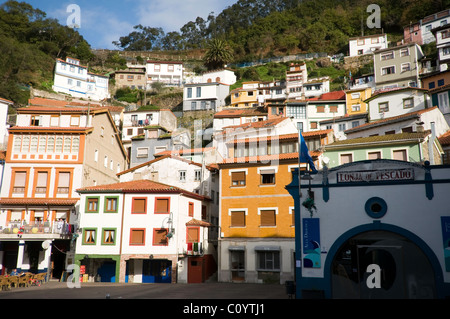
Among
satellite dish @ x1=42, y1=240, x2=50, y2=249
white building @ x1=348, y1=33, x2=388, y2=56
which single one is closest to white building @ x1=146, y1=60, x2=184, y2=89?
white building @ x1=348, y1=33, x2=388, y2=56

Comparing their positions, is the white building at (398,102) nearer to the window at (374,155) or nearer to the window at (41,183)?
the window at (374,155)

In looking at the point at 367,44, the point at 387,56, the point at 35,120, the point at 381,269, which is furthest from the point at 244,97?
the point at 381,269

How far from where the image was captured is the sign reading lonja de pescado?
67.2 ft

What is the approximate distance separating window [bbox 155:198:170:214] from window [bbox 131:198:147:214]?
41.7 inches

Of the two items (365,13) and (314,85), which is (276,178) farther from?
(365,13)

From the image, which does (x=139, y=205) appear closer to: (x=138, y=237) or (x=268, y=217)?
(x=138, y=237)

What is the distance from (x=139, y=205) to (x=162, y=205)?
206 centimetres

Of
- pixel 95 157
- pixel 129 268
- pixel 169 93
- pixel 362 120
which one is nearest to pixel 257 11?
pixel 169 93

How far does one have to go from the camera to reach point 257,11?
15175cm

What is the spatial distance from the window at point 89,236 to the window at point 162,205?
18.9ft

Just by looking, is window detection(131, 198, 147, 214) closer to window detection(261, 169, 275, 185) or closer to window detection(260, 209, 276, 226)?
window detection(260, 209, 276, 226)

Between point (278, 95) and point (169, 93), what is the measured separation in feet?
83.1

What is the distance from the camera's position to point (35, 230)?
1345 inches

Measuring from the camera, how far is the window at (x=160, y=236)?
34.9 meters
